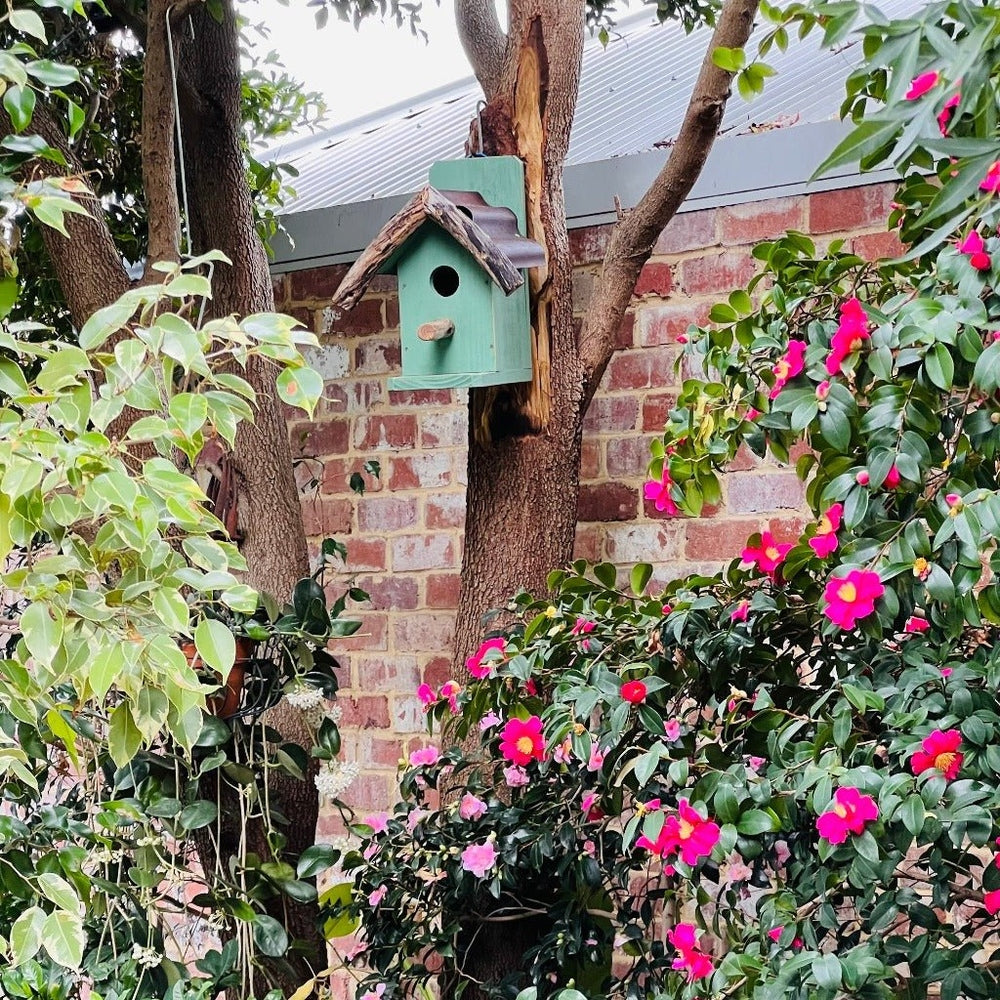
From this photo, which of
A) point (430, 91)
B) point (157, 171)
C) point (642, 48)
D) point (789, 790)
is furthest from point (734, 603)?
point (430, 91)

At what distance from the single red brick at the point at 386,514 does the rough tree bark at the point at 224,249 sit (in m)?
0.51

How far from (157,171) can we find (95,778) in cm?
93

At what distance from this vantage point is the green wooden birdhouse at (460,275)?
1866mm

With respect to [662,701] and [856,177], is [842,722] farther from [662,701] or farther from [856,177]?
[856,177]

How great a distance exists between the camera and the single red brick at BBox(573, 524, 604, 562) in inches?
96.1

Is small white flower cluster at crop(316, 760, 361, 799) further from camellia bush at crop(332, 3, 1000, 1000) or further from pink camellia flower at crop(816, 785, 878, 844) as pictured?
pink camellia flower at crop(816, 785, 878, 844)

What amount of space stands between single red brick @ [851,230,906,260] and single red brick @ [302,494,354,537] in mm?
1161

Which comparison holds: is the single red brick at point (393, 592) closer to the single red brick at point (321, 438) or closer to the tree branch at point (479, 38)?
the single red brick at point (321, 438)

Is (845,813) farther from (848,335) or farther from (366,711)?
(366,711)

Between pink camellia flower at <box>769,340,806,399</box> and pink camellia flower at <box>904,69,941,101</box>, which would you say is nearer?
pink camellia flower at <box>904,69,941,101</box>

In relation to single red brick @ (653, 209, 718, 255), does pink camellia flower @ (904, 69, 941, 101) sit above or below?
below

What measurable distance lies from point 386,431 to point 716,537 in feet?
2.50

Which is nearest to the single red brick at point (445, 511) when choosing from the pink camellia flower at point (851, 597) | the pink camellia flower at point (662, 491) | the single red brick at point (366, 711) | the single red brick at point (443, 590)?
the single red brick at point (443, 590)

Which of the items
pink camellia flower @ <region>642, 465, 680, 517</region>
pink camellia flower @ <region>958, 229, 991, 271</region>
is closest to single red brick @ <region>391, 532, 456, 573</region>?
pink camellia flower @ <region>642, 465, 680, 517</region>
